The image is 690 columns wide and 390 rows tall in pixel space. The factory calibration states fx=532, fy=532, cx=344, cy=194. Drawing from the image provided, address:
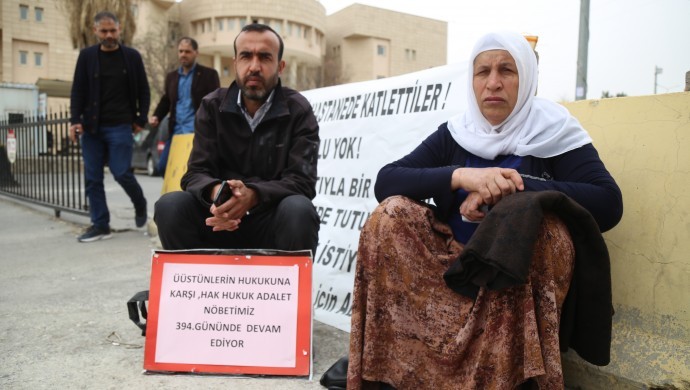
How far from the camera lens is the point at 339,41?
6272 centimetres

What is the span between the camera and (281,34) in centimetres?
5238

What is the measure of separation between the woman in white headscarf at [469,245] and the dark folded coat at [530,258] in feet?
0.06

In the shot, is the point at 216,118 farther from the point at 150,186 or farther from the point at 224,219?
the point at 150,186

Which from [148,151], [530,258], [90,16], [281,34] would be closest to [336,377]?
[530,258]

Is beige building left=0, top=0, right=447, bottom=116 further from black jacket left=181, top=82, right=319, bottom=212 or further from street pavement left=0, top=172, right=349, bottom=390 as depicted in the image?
black jacket left=181, top=82, right=319, bottom=212

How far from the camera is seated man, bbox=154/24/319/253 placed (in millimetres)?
2525

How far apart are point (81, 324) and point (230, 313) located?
3.76 feet

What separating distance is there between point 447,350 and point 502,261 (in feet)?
1.49

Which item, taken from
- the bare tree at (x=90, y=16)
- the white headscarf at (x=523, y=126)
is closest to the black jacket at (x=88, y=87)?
the white headscarf at (x=523, y=126)

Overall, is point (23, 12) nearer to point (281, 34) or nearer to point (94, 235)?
point (281, 34)

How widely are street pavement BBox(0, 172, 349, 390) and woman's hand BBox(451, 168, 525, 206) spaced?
1034mm

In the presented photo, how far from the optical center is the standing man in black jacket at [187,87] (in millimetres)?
5586

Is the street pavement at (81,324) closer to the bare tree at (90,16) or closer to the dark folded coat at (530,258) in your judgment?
the dark folded coat at (530,258)

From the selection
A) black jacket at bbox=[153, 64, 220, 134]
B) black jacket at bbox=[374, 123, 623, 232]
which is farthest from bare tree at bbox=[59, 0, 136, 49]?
black jacket at bbox=[374, 123, 623, 232]
